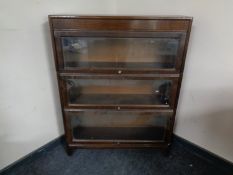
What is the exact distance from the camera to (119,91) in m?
1.60

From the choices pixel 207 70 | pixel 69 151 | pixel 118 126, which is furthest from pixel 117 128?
pixel 207 70

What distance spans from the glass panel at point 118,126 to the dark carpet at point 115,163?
0.60ft

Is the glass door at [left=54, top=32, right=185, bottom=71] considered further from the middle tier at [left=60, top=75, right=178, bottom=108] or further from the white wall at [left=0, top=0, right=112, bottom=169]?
the white wall at [left=0, top=0, right=112, bottom=169]

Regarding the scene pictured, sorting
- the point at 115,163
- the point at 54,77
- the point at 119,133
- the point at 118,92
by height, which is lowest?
the point at 115,163

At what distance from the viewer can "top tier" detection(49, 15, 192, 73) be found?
→ 1213 millimetres

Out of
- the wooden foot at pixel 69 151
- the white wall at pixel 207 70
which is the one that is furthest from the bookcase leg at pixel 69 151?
the white wall at pixel 207 70

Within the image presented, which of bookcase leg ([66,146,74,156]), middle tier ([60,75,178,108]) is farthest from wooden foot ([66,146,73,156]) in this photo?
middle tier ([60,75,178,108])

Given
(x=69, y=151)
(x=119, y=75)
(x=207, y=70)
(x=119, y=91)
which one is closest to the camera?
(x=119, y=75)

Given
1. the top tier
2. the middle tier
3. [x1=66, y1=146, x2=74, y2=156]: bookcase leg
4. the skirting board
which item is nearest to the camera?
the top tier

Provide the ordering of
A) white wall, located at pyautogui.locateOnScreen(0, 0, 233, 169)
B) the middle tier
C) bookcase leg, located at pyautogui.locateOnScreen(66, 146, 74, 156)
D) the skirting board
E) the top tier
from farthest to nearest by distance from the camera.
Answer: bookcase leg, located at pyautogui.locateOnScreen(66, 146, 74, 156) < the skirting board < the middle tier < white wall, located at pyautogui.locateOnScreen(0, 0, 233, 169) < the top tier

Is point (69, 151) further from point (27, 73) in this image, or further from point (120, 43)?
point (120, 43)

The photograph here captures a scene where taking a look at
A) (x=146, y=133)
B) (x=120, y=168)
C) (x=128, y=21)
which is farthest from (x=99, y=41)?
(x=120, y=168)

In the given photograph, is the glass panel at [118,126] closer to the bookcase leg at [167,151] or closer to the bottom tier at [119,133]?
the bottom tier at [119,133]

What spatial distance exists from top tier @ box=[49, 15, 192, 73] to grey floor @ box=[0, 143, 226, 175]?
0.79m
